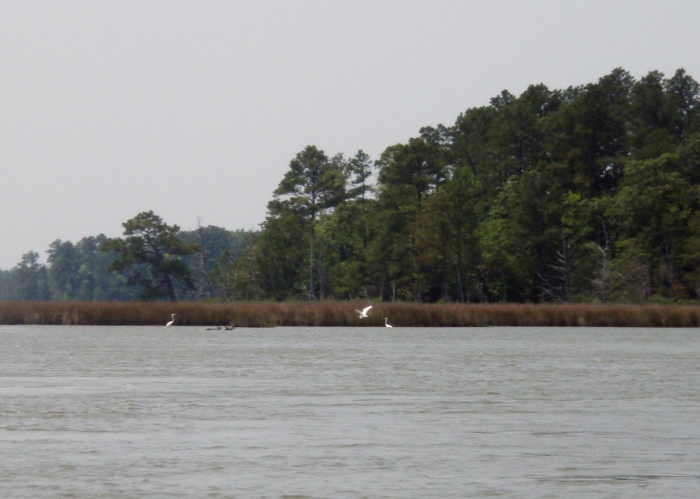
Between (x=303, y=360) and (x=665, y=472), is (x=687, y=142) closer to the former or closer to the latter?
(x=303, y=360)

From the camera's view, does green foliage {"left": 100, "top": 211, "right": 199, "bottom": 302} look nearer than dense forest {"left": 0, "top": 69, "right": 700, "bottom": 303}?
No

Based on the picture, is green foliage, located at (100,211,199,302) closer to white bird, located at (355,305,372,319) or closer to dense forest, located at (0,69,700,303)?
dense forest, located at (0,69,700,303)

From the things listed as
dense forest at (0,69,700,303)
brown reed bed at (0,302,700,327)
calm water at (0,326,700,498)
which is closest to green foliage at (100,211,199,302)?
dense forest at (0,69,700,303)

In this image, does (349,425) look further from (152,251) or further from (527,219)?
(152,251)

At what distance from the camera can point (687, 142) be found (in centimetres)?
8738

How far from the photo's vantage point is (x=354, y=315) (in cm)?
6056

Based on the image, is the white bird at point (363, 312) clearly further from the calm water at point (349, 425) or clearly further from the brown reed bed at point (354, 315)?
the calm water at point (349, 425)

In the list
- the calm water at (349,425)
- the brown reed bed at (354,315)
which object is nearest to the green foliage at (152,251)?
the brown reed bed at (354,315)

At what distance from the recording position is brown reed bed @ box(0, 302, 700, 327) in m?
59.5

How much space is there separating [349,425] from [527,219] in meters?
→ 70.6

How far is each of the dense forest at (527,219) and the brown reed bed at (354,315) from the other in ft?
64.1

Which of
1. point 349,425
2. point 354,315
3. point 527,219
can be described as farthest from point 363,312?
point 349,425

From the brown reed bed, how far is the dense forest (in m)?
19.5

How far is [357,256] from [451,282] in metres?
12.9
